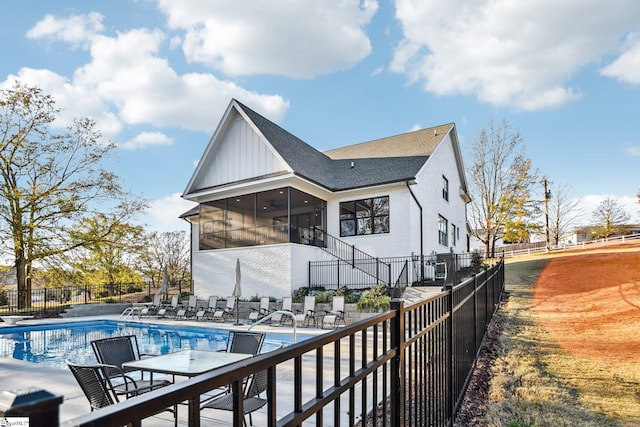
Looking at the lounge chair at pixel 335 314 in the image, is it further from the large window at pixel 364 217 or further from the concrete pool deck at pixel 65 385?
the concrete pool deck at pixel 65 385

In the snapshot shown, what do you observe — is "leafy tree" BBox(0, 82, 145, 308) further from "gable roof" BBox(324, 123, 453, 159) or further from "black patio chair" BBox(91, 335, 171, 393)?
"black patio chair" BBox(91, 335, 171, 393)

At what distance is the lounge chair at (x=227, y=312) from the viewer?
16842 millimetres

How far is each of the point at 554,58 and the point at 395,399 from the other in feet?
71.0

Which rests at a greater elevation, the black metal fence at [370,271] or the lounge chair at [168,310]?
the black metal fence at [370,271]

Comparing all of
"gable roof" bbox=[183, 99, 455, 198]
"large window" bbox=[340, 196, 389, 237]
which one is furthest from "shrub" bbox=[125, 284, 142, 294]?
"large window" bbox=[340, 196, 389, 237]

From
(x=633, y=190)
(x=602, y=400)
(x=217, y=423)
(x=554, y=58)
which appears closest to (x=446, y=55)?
(x=554, y=58)

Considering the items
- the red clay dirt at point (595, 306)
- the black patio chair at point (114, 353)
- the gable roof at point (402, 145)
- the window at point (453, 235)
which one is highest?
the gable roof at point (402, 145)

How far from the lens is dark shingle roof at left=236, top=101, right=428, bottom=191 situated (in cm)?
1862

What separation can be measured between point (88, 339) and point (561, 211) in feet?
138

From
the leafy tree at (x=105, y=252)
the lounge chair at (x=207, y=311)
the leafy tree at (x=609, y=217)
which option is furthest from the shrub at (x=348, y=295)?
the leafy tree at (x=609, y=217)

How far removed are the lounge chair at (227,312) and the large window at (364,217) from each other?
19.9ft

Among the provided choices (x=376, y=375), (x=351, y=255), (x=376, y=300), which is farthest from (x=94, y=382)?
(x=351, y=255)

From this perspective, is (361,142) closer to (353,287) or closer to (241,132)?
(241,132)

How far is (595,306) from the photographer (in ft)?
43.9
